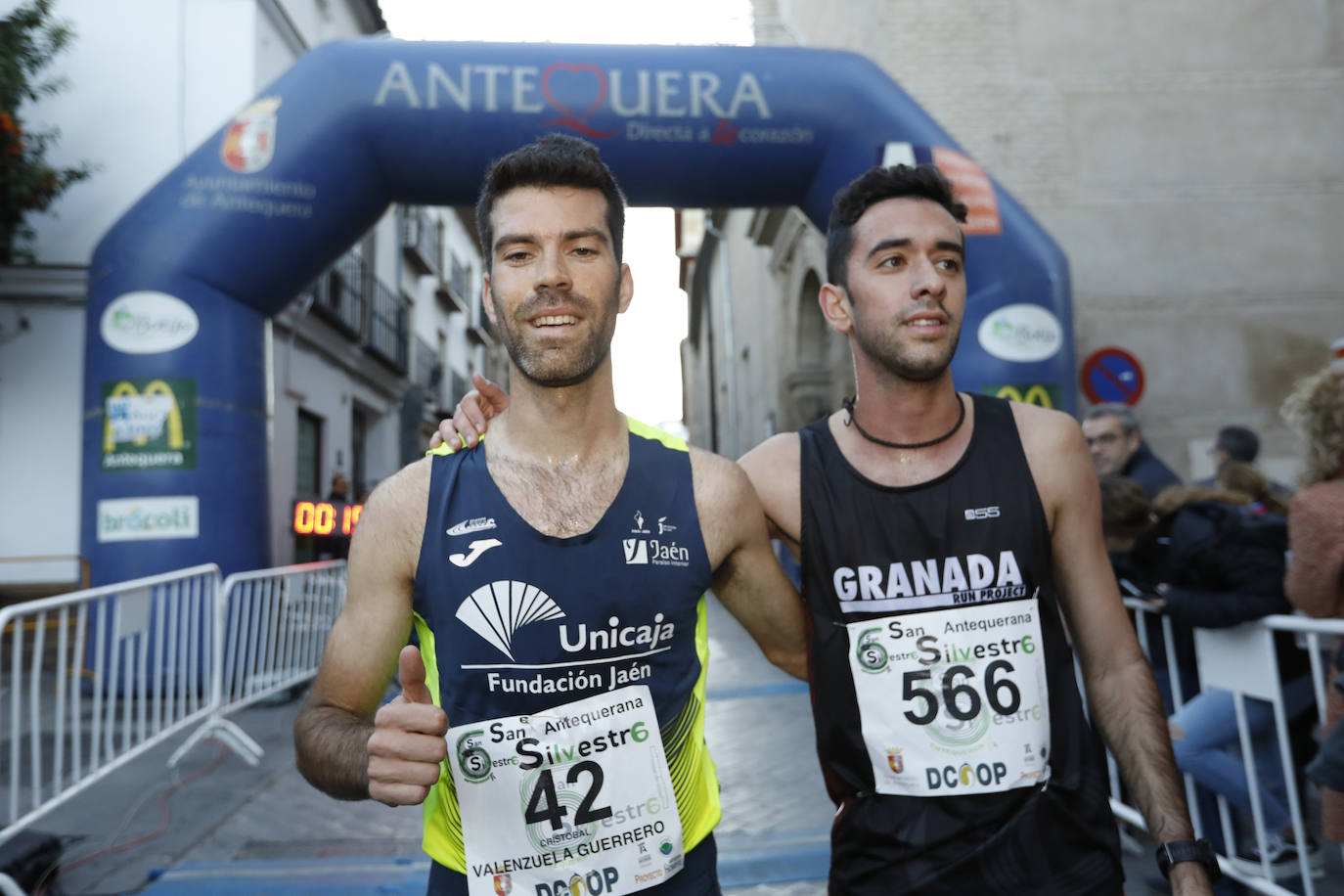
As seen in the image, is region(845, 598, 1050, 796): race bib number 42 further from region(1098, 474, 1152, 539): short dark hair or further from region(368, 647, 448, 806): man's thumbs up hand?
region(1098, 474, 1152, 539): short dark hair

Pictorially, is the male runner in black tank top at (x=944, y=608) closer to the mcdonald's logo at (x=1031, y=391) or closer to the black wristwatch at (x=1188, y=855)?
the black wristwatch at (x=1188, y=855)

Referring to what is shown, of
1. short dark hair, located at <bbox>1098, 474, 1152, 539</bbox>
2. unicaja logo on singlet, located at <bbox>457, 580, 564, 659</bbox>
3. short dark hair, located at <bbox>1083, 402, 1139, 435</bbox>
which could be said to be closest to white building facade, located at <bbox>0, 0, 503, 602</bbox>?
short dark hair, located at <bbox>1083, 402, 1139, 435</bbox>

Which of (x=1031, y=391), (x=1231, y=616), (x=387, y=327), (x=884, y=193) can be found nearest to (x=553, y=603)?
(x=884, y=193)

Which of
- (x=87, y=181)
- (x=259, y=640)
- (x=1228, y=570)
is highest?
(x=87, y=181)

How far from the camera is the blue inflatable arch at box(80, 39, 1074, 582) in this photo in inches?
274

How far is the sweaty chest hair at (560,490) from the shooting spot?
6.40 feet

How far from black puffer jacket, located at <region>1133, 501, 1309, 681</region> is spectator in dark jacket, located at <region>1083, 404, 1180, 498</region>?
1.21 m

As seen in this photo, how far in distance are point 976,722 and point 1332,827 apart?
145 centimetres

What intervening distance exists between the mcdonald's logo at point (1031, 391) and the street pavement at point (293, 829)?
2.84 meters

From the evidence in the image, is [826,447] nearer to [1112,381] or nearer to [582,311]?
[582,311]

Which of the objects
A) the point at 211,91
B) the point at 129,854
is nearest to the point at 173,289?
the point at 129,854

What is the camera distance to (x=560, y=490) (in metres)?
2.01

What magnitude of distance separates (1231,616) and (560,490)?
8.60ft

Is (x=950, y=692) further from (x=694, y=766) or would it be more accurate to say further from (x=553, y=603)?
(x=553, y=603)
